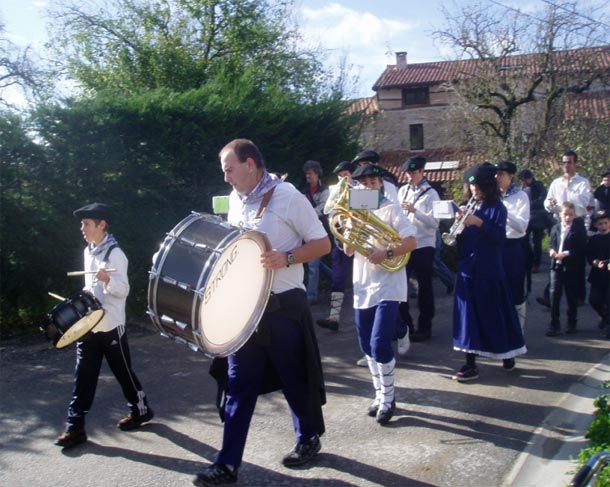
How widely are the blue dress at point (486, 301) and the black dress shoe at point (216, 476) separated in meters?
2.67

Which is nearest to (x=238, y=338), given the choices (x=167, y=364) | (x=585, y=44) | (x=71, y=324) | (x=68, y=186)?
(x=71, y=324)

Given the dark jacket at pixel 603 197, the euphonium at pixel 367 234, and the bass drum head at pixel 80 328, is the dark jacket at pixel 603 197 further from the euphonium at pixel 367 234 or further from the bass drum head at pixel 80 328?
the bass drum head at pixel 80 328

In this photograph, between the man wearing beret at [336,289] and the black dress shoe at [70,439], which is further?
the man wearing beret at [336,289]

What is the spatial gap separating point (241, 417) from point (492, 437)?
182 cm

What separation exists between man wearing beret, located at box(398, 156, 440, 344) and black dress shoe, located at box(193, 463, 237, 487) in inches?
149

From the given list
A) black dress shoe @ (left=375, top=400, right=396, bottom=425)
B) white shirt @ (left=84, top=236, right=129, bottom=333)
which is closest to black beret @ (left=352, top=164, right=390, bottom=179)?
black dress shoe @ (left=375, top=400, right=396, bottom=425)

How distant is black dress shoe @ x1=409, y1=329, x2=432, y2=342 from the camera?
7.77m

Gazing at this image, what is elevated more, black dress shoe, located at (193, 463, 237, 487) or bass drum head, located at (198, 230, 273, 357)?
bass drum head, located at (198, 230, 273, 357)

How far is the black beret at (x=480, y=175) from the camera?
19.6 feet

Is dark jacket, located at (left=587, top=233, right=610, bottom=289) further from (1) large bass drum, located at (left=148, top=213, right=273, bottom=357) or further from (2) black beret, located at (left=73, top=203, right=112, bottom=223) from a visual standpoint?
(2) black beret, located at (left=73, top=203, right=112, bottom=223)

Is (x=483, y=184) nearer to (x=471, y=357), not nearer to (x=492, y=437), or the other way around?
(x=471, y=357)

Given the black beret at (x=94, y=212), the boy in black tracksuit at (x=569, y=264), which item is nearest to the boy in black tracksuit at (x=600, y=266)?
the boy in black tracksuit at (x=569, y=264)

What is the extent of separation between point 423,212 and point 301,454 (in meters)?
3.83

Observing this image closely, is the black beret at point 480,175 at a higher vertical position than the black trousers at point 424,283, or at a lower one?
higher
